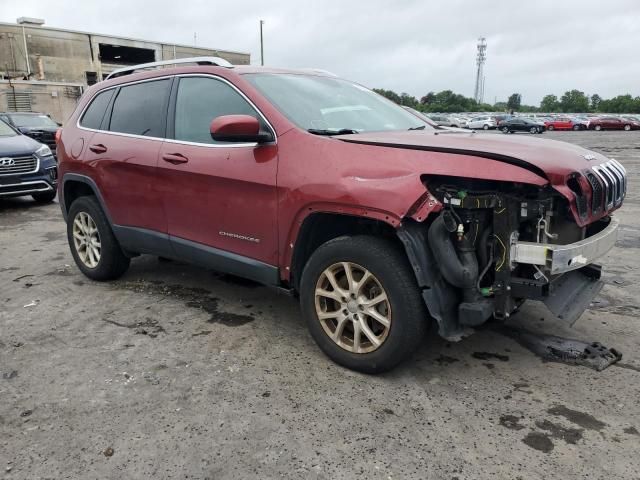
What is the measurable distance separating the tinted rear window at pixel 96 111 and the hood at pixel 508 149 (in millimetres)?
2680

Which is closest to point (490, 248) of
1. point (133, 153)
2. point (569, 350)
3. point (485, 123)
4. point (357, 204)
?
point (357, 204)

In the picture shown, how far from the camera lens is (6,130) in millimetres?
9992

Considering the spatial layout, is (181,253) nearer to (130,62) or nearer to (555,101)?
(130,62)

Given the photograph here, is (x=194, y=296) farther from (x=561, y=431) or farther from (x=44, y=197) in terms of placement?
(x=44, y=197)

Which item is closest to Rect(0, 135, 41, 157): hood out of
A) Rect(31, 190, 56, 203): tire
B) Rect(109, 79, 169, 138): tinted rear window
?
Rect(31, 190, 56, 203): tire

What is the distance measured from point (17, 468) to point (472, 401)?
89.1 inches

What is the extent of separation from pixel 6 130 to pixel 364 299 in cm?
949

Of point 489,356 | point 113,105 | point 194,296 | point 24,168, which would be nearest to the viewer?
point 489,356

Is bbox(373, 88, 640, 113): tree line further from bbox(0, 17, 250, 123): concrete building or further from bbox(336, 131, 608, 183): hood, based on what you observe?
bbox(336, 131, 608, 183): hood

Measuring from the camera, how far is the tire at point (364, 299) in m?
2.92

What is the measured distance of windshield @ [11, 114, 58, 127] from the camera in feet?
46.8

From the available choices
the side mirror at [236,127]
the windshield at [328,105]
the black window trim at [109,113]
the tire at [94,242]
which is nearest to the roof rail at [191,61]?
the black window trim at [109,113]

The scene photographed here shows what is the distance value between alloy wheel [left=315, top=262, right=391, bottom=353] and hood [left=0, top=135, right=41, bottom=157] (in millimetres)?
7797

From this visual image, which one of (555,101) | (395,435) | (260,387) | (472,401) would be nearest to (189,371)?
(260,387)
